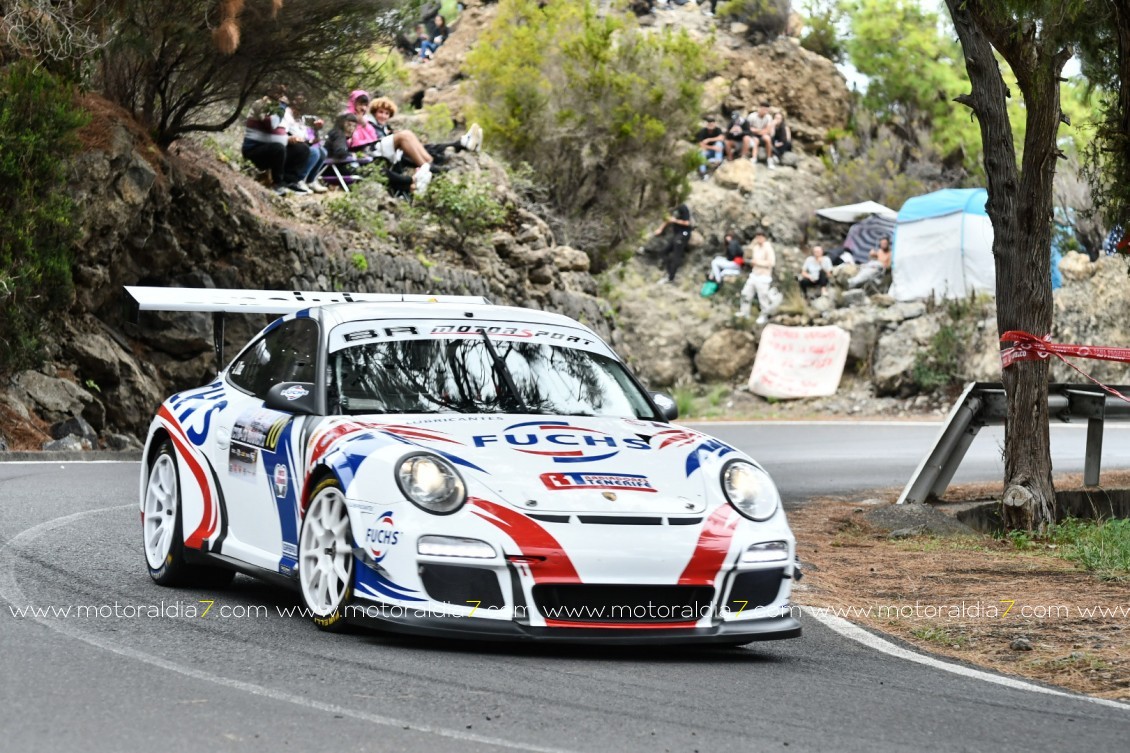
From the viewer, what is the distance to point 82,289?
20312 millimetres

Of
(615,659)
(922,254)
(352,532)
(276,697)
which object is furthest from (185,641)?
(922,254)

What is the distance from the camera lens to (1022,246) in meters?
11.8

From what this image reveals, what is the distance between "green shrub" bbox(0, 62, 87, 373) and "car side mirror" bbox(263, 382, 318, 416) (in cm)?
1161

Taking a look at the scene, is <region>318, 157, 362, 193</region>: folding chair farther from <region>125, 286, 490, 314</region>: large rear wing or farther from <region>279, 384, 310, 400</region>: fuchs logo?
<region>279, 384, 310, 400</region>: fuchs logo

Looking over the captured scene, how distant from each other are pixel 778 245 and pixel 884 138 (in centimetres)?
621

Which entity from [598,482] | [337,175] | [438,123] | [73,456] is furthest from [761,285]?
[598,482]

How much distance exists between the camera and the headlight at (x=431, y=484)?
241 inches

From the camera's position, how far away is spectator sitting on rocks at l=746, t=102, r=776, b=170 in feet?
171

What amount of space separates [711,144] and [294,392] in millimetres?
45472

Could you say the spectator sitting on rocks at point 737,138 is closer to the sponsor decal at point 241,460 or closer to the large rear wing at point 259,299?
the large rear wing at point 259,299

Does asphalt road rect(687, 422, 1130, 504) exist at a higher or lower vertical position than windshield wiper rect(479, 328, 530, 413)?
lower

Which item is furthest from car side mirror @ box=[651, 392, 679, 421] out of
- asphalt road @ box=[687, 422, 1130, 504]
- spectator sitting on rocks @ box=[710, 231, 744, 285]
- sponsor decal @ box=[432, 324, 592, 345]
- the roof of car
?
spectator sitting on rocks @ box=[710, 231, 744, 285]

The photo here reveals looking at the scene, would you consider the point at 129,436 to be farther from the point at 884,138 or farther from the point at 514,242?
the point at 884,138

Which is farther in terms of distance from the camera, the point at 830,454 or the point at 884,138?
the point at 884,138
